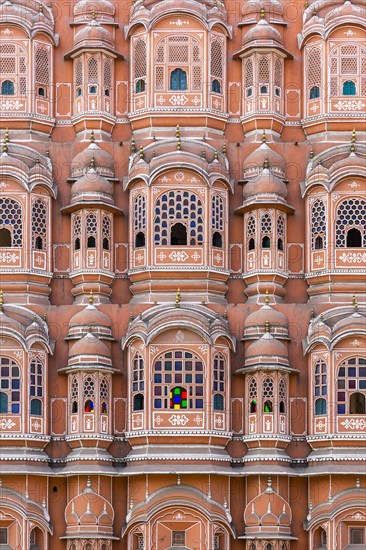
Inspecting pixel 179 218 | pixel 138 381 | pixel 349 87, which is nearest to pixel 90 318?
pixel 138 381

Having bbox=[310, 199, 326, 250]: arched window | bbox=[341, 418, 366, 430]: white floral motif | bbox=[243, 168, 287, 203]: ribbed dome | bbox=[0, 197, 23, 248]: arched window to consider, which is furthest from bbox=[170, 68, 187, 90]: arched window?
bbox=[341, 418, 366, 430]: white floral motif

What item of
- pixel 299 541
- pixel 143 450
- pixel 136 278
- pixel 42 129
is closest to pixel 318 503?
pixel 299 541

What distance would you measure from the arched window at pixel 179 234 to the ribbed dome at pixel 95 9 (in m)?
6.71

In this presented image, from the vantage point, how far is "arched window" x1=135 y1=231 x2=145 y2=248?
1853 inches

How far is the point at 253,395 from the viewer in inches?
1811

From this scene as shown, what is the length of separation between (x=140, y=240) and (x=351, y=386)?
6976 millimetres

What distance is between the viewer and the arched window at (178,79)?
4800cm

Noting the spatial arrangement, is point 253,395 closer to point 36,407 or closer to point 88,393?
point 88,393

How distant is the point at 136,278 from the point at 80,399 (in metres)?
3.71

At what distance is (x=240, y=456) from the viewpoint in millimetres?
45938

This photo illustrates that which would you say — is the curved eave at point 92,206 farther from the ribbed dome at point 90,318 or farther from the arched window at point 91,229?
the ribbed dome at point 90,318

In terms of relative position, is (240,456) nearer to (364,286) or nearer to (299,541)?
(299,541)

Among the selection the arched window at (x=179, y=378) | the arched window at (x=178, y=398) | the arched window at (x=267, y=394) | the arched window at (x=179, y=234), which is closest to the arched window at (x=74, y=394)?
the arched window at (x=179, y=378)

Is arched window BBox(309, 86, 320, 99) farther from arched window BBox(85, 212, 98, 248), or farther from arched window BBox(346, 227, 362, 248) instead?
arched window BBox(85, 212, 98, 248)
